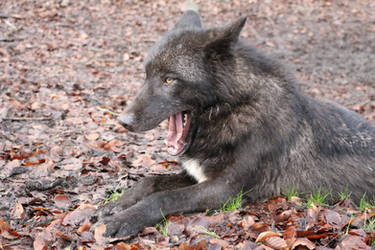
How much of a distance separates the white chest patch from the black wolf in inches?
0.4

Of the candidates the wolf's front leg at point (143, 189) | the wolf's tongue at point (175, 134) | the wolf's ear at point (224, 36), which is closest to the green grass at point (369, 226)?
the wolf's front leg at point (143, 189)

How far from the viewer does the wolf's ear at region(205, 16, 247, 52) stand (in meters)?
3.85

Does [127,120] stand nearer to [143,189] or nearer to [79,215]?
[143,189]

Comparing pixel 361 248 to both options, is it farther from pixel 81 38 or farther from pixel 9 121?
pixel 81 38

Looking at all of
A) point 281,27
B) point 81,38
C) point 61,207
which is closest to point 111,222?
point 61,207

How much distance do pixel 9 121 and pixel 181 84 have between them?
3.72 metres

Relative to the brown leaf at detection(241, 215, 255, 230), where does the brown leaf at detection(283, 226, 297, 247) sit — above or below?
above

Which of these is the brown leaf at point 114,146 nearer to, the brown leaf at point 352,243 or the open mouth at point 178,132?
the open mouth at point 178,132

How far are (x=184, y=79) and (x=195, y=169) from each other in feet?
3.24

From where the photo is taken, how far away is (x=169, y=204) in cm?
373

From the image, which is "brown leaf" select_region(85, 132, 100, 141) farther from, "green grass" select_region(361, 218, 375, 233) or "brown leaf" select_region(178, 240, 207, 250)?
"green grass" select_region(361, 218, 375, 233)

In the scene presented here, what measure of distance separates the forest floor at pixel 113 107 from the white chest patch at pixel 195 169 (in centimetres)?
47

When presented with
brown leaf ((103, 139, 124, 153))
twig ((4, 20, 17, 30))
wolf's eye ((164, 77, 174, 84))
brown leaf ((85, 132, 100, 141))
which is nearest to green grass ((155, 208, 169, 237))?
wolf's eye ((164, 77, 174, 84))

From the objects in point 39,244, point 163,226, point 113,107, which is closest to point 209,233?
point 163,226
